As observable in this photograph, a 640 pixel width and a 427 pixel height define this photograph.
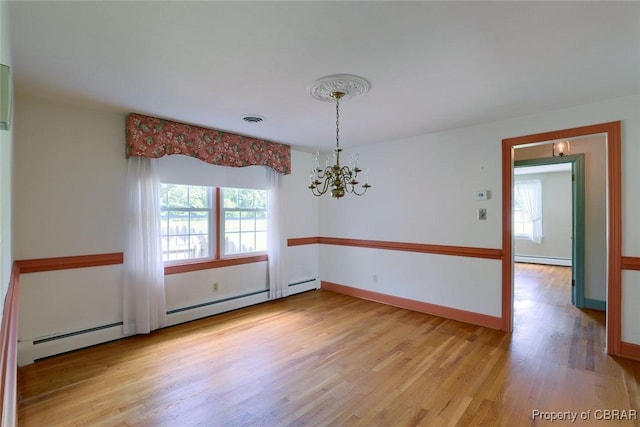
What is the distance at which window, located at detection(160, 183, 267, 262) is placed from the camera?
12.7 feet

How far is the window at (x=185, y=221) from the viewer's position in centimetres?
382

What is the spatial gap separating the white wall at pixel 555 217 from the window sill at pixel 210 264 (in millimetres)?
6532

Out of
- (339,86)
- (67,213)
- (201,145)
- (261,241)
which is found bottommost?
(261,241)

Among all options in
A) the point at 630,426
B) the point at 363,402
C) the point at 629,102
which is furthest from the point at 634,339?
the point at 363,402

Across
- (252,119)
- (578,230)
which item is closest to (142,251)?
(252,119)

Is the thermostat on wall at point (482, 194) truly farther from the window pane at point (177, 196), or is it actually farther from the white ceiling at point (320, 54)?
the window pane at point (177, 196)

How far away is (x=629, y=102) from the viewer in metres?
2.89

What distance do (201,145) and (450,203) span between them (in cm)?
337

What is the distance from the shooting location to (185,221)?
3.99 meters

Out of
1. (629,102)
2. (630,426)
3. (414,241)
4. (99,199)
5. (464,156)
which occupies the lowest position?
(630,426)

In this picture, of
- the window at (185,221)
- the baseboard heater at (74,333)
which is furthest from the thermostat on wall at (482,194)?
the baseboard heater at (74,333)

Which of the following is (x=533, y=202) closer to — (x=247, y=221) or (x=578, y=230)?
(x=578, y=230)

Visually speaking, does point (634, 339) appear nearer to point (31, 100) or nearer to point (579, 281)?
point (579, 281)

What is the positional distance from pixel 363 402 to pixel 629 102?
12.1ft
